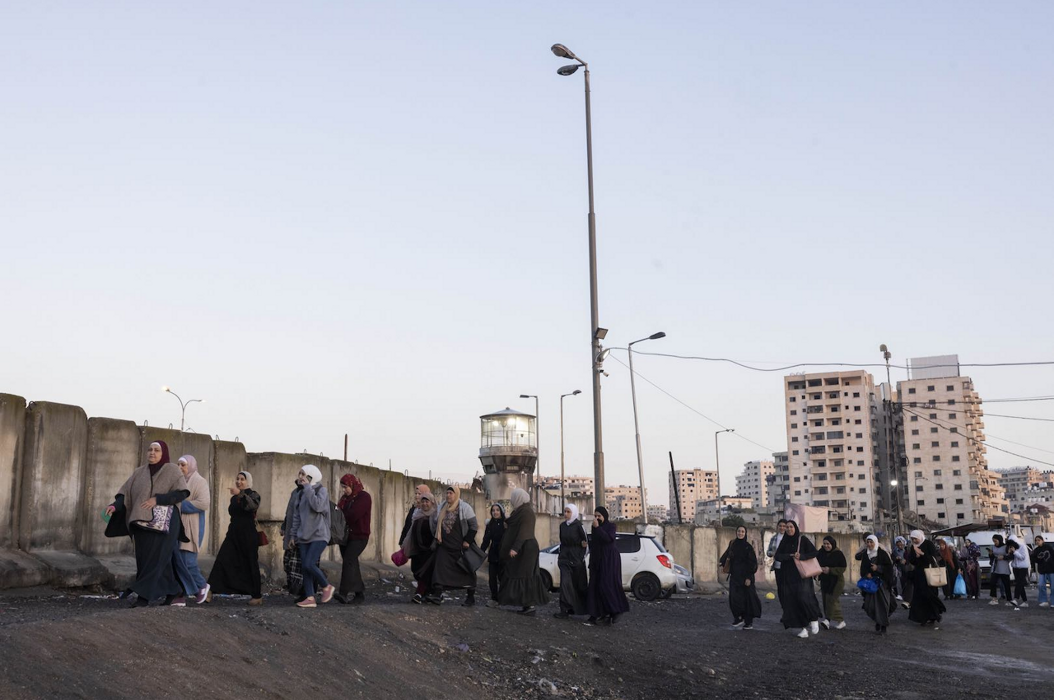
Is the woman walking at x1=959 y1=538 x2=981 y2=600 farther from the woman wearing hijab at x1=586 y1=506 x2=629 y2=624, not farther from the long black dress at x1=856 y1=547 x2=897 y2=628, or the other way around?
the woman wearing hijab at x1=586 y1=506 x2=629 y2=624

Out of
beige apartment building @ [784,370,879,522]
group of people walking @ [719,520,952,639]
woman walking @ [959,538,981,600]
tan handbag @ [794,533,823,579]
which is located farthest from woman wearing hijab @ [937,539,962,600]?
beige apartment building @ [784,370,879,522]

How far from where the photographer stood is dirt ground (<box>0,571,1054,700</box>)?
7285 millimetres

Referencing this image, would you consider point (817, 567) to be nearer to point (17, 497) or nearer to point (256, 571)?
point (256, 571)

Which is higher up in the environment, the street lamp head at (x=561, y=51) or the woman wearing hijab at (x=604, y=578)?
the street lamp head at (x=561, y=51)

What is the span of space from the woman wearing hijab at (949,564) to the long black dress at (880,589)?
7019mm

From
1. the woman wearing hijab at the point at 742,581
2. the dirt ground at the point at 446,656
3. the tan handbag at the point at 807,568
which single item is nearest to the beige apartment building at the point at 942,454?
the woman wearing hijab at the point at 742,581

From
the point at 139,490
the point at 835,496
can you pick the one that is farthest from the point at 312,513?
the point at 835,496

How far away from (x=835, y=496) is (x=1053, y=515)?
4652 cm

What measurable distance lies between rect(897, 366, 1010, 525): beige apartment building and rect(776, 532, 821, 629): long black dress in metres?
144

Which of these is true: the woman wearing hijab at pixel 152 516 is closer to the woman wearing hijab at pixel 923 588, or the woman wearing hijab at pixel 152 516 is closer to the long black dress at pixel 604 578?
the long black dress at pixel 604 578

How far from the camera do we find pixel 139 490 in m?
10.4

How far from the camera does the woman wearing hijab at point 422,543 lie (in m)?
13.9

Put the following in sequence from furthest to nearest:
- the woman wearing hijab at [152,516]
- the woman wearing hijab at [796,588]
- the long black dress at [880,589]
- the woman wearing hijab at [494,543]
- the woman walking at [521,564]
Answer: the long black dress at [880,589], the woman wearing hijab at [796,588], the woman wearing hijab at [494,543], the woman walking at [521,564], the woman wearing hijab at [152,516]

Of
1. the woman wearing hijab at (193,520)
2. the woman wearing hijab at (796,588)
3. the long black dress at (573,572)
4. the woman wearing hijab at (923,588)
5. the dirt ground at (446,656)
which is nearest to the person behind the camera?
the dirt ground at (446,656)
